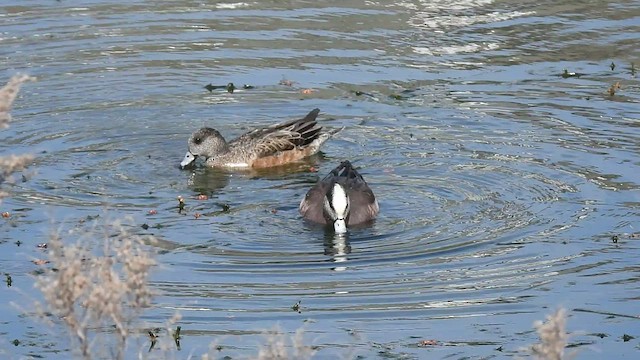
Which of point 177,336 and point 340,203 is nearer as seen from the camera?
point 177,336

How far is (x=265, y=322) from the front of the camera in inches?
370

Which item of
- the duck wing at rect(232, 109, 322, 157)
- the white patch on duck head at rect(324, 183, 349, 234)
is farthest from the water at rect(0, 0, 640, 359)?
the duck wing at rect(232, 109, 322, 157)

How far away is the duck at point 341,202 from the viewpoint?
39.7ft

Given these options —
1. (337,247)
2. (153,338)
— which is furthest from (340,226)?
(153,338)

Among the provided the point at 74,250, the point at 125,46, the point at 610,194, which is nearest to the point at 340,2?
the point at 125,46

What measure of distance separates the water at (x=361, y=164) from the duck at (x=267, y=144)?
20 cm

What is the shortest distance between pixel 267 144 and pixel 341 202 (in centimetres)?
246

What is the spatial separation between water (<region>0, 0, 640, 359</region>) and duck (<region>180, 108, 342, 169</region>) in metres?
0.20

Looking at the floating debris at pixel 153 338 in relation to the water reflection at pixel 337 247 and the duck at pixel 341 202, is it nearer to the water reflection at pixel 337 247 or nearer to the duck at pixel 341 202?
the water reflection at pixel 337 247

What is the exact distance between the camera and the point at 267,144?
565 inches

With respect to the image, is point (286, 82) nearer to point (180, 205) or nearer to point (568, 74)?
point (568, 74)

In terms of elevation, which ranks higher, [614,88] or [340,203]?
[614,88]

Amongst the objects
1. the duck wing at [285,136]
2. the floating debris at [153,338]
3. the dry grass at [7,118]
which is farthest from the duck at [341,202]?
the dry grass at [7,118]

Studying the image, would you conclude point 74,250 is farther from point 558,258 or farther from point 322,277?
point 558,258
